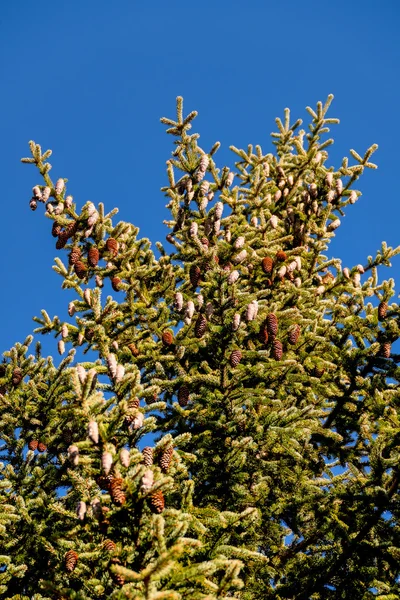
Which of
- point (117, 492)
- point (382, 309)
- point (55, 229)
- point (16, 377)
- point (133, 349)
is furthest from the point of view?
point (55, 229)

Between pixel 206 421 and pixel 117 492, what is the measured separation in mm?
2151

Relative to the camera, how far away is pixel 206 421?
592 centimetres

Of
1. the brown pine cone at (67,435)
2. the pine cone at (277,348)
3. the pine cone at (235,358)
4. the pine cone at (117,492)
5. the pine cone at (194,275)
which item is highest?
the pine cone at (194,275)

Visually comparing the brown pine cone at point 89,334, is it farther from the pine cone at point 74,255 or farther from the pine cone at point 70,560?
the pine cone at point 70,560

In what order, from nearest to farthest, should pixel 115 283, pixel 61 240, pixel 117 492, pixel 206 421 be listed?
pixel 117 492 < pixel 206 421 < pixel 61 240 < pixel 115 283

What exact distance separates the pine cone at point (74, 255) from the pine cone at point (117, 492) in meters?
4.04

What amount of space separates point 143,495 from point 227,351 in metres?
2.65

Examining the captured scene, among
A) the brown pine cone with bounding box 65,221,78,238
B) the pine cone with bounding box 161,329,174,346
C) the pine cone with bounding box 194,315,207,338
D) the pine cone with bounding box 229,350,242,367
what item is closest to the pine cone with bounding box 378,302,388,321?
the pine cone with bounding box 229,350,242,367

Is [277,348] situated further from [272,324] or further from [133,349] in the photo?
[133,349]

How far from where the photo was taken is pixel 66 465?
629cm

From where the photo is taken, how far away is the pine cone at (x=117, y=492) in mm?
3855

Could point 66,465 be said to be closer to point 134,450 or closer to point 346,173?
→ point 134,450

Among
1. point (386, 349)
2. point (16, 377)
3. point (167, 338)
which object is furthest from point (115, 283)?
point (386, 349)

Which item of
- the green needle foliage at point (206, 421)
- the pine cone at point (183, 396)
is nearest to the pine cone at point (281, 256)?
the green needle foliage at point (206, 421)
